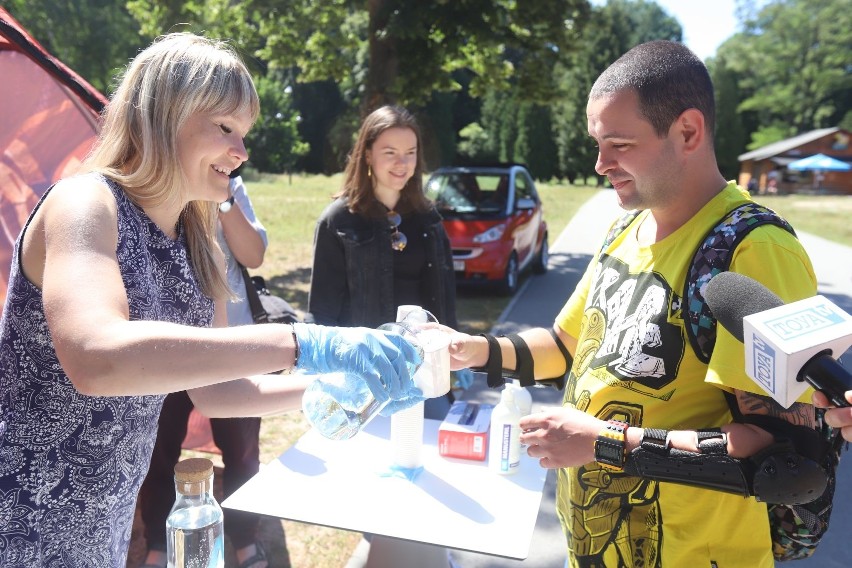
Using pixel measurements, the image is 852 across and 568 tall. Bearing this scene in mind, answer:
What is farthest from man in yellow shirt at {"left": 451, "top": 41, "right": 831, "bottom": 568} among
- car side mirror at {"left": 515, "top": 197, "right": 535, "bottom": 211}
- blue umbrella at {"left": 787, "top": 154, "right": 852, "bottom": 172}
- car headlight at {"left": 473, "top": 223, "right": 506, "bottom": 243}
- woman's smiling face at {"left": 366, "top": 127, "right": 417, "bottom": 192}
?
blue umbrella at {"left": 787, "top": 154, "right": 852, "bottom": 172}

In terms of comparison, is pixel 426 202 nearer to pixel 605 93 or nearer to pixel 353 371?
pixel 605 93

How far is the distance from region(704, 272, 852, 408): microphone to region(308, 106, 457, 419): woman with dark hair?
2.33m

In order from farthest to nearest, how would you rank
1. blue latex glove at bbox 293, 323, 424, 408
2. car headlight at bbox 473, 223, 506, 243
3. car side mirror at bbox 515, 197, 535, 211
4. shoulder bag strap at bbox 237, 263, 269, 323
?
car side mirror at bbox 515, 197, 535, 211 → car headlight at bbox 473, 223, 506, 243 → shoulder bag strap at bbox 237, 263, 269, 323 → blue latex glove at bbox 293, 323, 424, 408

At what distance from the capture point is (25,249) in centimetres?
140

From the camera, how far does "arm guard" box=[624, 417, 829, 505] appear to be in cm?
140

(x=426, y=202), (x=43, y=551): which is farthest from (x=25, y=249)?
(x=426, y=202)

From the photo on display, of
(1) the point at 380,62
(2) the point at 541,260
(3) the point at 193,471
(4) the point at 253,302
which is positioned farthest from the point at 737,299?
(2) the point at 541,260

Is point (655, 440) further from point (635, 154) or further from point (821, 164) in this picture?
point (821, 164)

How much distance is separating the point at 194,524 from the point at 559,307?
7.97 meters

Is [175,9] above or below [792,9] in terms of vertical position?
below

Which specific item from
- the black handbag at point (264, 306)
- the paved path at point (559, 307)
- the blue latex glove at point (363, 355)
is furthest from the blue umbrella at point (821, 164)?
the blue latex glove at point (363, 355)

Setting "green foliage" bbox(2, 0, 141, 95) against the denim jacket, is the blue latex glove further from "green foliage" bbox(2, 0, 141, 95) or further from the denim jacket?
"green foliage" bbox(2, 0, 141, 95)

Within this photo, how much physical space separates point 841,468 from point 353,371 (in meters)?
4.74

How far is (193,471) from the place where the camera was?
1383mm
